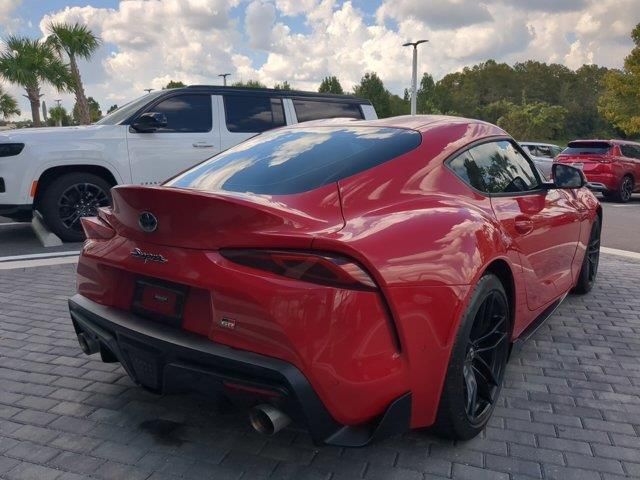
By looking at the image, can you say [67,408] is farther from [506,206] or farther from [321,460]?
[506,206]

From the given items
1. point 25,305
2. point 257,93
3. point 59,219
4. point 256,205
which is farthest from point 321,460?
point 257,93

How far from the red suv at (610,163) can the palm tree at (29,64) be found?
23516mm

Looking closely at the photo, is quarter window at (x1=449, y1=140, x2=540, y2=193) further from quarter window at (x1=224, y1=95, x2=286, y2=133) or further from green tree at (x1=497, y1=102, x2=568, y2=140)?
green tree at (x1=497, y1=102, x2=568, y2=140)

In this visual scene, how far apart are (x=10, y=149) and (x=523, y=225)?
5989mm

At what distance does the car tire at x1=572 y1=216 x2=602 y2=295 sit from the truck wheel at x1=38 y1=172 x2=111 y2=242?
541cm

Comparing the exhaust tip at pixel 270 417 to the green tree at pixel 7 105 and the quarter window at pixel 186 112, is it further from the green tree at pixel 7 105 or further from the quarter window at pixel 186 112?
the green tree at pixel 7 105

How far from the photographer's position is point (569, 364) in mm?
3615

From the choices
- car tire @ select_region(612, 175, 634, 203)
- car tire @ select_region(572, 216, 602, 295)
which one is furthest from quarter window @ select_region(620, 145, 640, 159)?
car tire @ select_region(572, 216, 602, 295)

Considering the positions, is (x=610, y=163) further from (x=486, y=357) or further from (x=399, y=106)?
(x=399, y=106)

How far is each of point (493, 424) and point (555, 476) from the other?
18.8 inches

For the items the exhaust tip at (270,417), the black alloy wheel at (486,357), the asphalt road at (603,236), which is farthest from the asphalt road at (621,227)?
the exhaust tip at (270,417)

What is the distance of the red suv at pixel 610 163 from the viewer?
15.1 meters

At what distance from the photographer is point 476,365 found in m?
2.81

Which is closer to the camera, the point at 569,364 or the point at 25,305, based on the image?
the point at 569,364
